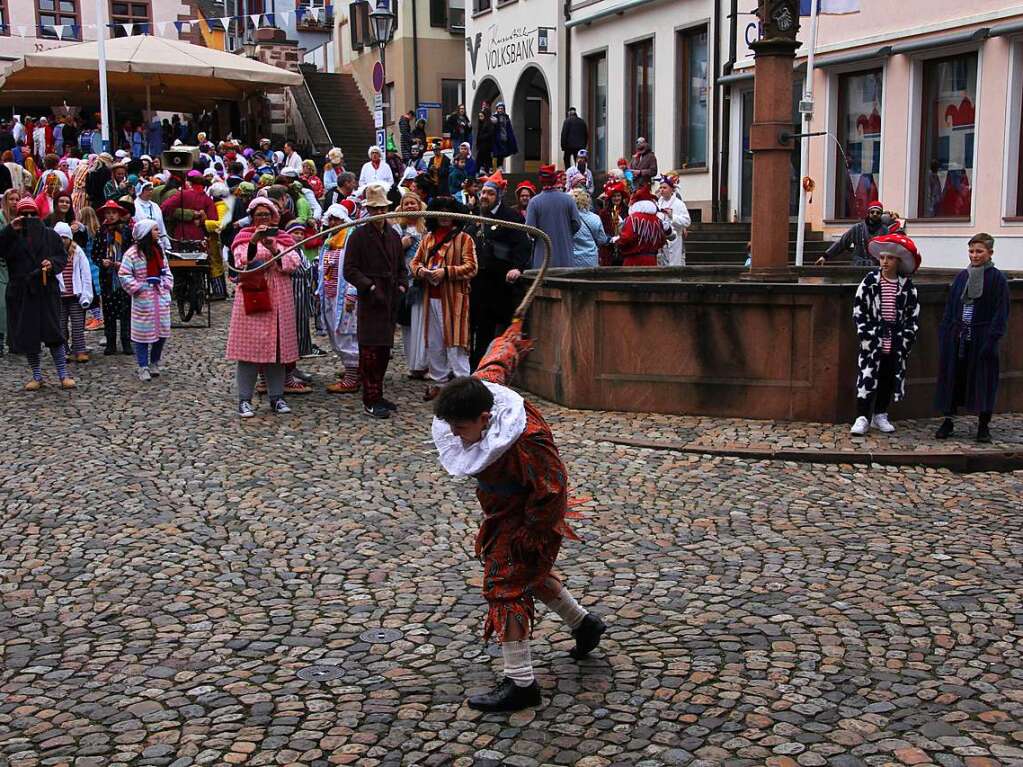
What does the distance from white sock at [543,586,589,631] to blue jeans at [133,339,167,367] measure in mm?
8244

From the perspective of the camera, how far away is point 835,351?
380 inches

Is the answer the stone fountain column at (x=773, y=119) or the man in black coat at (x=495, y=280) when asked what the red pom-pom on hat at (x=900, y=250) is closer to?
the stone fountain column at (x=773, y=119)

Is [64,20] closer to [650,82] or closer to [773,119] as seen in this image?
[650,82]

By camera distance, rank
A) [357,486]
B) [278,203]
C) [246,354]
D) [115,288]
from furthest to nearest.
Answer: [115,288], [278,203], [246,354], [357,486]

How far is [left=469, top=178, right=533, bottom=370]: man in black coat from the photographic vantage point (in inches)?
443

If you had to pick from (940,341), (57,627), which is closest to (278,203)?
(940,341)

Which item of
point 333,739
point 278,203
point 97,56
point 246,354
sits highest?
point 97,56

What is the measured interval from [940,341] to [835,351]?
77 centimetres

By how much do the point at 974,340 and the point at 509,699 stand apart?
232 inches

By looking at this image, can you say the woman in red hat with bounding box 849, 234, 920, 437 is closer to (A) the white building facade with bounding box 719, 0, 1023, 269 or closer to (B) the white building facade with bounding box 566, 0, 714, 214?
A: (A) the white building facade with bounding box 719, 0, 1023, 269

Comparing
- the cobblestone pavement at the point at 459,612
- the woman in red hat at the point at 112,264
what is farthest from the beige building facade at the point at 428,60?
the cobblestone pavement at the point at 459,612

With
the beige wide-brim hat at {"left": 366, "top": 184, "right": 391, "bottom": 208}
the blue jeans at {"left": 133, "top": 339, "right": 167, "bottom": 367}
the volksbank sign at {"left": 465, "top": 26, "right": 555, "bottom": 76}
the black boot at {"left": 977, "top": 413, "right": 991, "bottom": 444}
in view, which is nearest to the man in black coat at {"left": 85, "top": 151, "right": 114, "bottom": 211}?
the blue jeans at {"left": 133, "top": 339, "right": 167, "bottom": 367}

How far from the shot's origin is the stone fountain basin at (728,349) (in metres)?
9.66

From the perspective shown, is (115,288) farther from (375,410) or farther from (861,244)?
(861,244)
